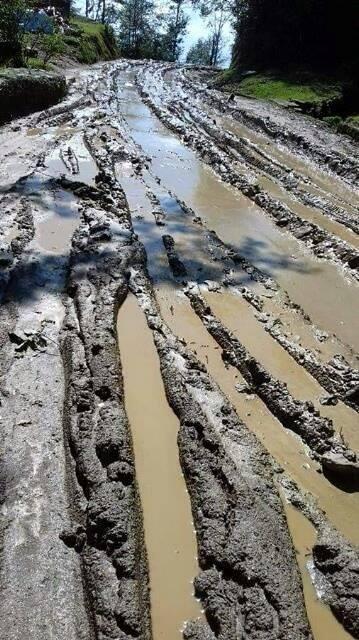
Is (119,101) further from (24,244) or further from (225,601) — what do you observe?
(225,601)

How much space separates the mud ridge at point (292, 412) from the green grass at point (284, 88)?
55.0 ft

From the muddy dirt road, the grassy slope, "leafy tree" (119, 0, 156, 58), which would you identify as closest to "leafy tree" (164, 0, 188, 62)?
"leafy tree" (119, 0, 156, 58)

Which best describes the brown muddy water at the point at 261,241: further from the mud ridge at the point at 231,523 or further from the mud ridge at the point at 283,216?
the mud ridge at the point at 231,523

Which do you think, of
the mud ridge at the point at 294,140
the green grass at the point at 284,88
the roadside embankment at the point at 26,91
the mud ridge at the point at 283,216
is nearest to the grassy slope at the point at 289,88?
the green grass at the point at 284,88

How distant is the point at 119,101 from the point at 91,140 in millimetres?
7555

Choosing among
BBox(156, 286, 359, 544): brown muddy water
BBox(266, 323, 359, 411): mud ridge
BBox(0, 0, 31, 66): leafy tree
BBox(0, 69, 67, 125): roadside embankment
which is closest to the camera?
BBox(156, 286, 359, 544): brown muddy water

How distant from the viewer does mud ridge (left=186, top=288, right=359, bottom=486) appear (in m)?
4.28

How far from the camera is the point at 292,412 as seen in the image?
15.8 feet

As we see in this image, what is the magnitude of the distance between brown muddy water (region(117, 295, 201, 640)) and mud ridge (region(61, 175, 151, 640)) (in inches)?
3.5

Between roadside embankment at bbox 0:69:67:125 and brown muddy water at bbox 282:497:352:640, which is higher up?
roadside embankment at bbox 0:69:67:125

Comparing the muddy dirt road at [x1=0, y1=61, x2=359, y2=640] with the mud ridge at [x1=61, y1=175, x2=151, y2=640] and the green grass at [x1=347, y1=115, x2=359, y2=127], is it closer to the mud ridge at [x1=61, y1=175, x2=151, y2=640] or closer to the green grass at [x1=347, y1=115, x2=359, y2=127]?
the mud ridge at [x1=61, y1=175, x2=151, y2=640]

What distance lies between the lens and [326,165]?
1338 cm

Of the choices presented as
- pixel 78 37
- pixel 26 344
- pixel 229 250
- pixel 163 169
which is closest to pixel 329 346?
pixel 229 250

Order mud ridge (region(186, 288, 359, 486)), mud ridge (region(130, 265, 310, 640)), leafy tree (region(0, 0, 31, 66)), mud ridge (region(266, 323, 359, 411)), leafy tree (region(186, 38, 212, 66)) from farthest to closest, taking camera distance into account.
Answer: leafy tree (region(186, 38, 212, 66)) → leafy tree (region(0, 0, 31, 66)) → mud ridge (region(266, 323, 359, 411)) → mud ridge (region(186, 288, 359, 486)) → mud ridge (region(130, 265, 310, 640))
